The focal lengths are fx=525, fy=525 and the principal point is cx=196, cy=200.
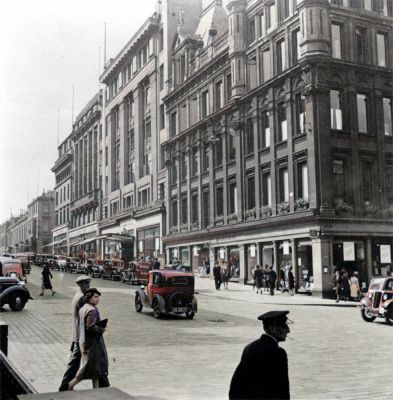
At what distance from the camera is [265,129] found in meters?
11.2

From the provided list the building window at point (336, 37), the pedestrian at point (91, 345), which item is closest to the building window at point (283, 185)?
the building window at point (336, 37)

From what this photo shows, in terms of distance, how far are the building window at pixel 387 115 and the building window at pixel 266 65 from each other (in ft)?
8.00

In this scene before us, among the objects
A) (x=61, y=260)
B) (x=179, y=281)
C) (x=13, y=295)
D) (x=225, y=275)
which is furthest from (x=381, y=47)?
(x=13, y=295)

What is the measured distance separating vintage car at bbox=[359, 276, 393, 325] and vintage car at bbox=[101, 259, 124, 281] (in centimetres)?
1155

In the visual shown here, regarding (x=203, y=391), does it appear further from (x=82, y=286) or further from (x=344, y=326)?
(x=344, y=326)

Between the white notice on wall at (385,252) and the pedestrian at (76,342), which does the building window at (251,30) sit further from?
the white notice on wall at (385,252)

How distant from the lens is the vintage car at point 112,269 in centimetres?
2639

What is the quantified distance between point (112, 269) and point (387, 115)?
2099 cm

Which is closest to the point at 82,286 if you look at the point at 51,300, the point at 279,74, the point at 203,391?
the point at 203,391

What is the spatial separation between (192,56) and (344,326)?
1012 inches

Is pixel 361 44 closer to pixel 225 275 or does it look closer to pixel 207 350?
pixel 207 350

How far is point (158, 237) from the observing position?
4794 cm

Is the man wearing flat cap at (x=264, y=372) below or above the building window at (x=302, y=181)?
below

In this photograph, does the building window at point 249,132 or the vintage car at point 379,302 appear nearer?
the building window at point 249,132
